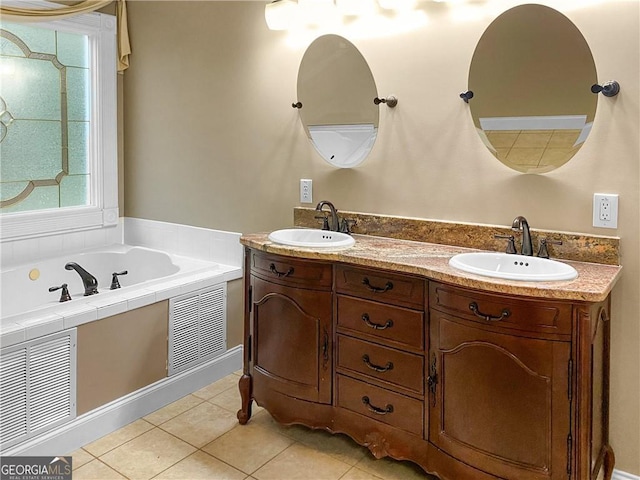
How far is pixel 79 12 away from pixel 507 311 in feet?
9.88

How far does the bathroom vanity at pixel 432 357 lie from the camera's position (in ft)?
5.41

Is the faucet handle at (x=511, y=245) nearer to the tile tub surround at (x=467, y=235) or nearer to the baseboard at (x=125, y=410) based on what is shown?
the tile tub surround at (x=467, y=235)

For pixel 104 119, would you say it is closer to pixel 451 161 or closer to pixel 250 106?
pixel 250 106

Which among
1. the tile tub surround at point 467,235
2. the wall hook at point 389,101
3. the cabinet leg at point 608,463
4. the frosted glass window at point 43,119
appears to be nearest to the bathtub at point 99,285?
the frosted glass window at point 43,119

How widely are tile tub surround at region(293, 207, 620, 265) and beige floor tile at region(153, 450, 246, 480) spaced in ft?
3.98

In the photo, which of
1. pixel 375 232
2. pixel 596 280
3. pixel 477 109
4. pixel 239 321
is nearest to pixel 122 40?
pixel 239 321

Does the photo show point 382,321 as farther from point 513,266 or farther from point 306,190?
point 306,190

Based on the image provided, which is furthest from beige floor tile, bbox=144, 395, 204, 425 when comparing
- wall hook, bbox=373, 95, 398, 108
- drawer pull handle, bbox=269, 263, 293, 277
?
wall hook, bbox=373, 95, 398, 108

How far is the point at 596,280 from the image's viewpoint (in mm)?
1729

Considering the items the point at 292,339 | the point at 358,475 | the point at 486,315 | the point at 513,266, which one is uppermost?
the point at 513,266

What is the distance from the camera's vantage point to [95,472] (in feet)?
7.00

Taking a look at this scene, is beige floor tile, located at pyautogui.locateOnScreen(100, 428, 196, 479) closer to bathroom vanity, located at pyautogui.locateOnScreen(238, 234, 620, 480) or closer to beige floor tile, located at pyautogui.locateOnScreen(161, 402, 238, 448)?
beige floor tile, located at pyautogui.locateOnScreen(161, 402, 238, 448)

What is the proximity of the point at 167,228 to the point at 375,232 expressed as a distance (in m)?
1.57

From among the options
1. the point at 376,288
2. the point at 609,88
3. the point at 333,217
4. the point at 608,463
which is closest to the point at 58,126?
the point at 333,217
